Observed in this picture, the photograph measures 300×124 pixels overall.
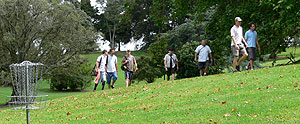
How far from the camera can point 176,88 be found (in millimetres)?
13477

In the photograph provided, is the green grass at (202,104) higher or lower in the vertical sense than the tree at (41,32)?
lower

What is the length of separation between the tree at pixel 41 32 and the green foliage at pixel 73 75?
4.51 feet

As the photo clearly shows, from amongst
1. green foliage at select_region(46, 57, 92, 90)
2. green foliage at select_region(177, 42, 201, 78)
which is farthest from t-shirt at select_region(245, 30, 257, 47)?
green foliage at select_region(46, 57, 92, 90)

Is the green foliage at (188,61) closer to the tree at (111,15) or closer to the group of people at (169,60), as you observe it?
the group of people at (169,60)

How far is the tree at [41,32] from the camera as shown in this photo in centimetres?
2573

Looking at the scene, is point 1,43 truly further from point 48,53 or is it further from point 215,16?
point 215,16

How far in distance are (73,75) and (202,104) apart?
70.9ft

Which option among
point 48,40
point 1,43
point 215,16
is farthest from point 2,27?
point 215,16

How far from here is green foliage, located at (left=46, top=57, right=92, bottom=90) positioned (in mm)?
29770

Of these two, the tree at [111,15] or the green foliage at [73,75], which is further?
the tree at [111,15]

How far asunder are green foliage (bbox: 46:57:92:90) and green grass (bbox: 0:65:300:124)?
1598cm

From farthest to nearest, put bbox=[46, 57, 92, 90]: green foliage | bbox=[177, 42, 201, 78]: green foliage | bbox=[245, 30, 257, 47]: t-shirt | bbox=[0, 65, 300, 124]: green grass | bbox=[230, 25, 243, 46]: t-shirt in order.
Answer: bbox=[177, 42, 201, 78]: green foliage
bbox=[46, 57, 92, 90]: green foliage
bbox=[245, 30, 257, 47]: t-shirt
bbox=[230, 25, 243, 46]: t-shirt
bbox=[0, 65, 300, 124]: green grass

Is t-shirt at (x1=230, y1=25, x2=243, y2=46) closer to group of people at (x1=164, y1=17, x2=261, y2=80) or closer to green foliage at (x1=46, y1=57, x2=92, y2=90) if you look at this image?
group of people at (x1=164, y1=17, x2=261, y2=80)

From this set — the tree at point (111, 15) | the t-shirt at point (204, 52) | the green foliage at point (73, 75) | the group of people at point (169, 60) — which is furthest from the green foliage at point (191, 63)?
the tree at point (111, 15)
